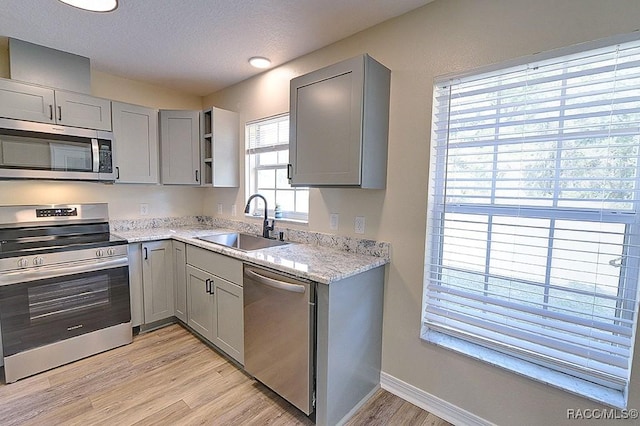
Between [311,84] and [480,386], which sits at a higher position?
[311,84]

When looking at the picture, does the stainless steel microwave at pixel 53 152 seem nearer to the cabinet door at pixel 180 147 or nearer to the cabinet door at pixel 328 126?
the cabinet door at pixel 180 147

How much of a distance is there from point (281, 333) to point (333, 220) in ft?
3.00

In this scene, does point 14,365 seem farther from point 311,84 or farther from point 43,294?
point 311,84

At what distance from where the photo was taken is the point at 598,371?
133cm

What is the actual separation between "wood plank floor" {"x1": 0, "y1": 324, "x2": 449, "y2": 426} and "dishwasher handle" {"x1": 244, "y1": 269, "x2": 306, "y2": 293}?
31.1 inches

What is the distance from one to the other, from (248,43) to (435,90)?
1.45 meters

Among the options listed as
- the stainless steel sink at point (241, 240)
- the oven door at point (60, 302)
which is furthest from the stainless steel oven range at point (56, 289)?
the stainless steel sink at point (241, 240)

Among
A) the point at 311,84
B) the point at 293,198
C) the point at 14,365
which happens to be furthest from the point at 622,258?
the point at 14,365

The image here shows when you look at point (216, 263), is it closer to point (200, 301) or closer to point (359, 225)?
point (200, 301)

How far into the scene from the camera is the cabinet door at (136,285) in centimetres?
261

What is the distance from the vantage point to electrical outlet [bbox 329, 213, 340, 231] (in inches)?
88.8

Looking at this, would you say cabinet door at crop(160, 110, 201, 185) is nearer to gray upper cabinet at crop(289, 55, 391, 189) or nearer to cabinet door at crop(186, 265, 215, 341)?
cabinet door at crop(186, 265, 215, 341)

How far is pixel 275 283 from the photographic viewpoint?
68.9 inches

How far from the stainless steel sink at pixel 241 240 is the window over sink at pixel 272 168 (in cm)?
29
